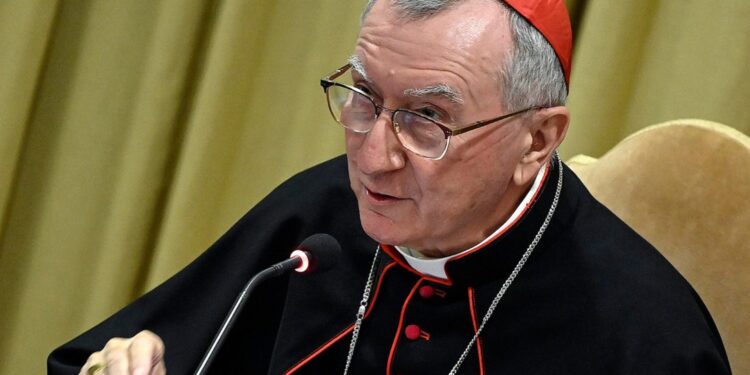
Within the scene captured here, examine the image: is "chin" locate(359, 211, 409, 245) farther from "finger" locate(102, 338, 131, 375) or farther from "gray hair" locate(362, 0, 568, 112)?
"finger" locate(102, 338, 131, 375)

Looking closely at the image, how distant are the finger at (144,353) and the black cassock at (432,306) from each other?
0.47 meters

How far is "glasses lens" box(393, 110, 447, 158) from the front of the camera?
175 centimetres

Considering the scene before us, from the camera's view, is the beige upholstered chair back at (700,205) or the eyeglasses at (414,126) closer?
the eyeglasses at (414,126)

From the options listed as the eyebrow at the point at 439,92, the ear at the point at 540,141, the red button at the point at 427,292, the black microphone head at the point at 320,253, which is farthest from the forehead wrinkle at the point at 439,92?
the red button at the point at 427,292

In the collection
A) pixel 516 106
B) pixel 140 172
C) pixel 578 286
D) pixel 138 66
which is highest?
pixel 516 106

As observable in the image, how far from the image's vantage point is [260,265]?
2219 mm

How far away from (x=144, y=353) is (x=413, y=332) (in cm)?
54

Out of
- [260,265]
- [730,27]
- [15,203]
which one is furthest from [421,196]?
[15,203]

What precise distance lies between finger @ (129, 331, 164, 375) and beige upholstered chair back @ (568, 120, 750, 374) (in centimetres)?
101

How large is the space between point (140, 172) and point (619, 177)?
1.68 m

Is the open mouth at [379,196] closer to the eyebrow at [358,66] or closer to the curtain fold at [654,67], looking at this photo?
the eyebrow at [358,66]

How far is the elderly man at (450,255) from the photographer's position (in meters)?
1.73

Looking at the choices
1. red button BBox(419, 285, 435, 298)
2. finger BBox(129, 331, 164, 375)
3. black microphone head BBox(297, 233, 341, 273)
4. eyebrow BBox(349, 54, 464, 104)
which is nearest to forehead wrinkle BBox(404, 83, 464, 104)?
eyebrow BBox(349, 54, 464, 104)

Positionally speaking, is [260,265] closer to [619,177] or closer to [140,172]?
[619,177]
